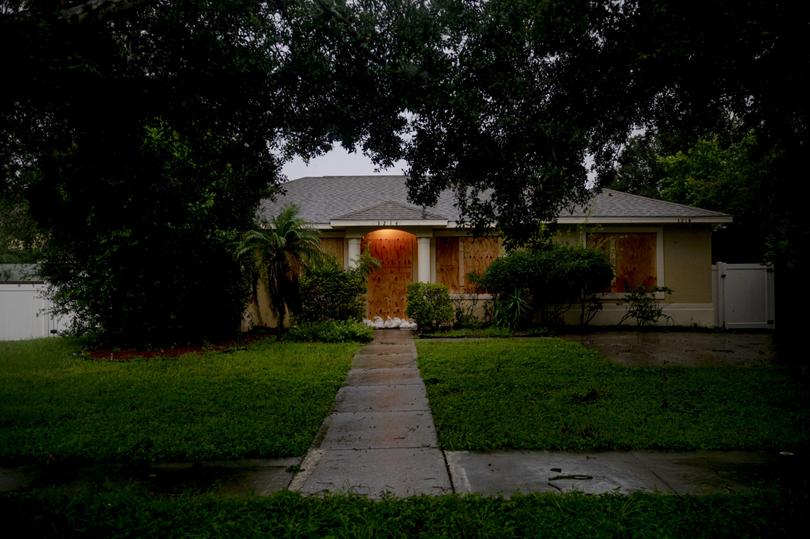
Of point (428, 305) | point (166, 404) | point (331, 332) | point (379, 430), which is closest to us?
point (379, 430)

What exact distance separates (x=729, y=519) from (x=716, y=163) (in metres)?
22.1

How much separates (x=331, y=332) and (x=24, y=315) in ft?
25.1

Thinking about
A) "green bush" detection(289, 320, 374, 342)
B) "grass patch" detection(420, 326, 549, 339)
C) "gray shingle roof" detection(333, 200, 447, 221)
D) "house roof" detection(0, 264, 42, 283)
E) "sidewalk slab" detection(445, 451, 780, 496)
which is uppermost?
"gray shingle roof" detection(333, 200, 447, 221)

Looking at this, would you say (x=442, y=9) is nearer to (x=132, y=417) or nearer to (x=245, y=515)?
(x=245, y=515)

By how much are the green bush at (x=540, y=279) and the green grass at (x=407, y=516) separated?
9.13 m

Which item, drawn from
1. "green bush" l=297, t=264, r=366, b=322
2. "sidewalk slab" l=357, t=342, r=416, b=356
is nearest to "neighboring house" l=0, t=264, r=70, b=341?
"green bush" l=297, t=264, r=366, b=322

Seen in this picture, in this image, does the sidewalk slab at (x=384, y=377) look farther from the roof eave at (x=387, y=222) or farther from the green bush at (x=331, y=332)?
the roof eave at (x=387, y=222)

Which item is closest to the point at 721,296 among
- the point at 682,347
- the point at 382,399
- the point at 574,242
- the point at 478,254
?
the point at 574,242

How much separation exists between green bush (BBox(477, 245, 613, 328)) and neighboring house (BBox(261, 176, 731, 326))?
137 cm

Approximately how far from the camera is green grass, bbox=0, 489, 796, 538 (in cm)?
304

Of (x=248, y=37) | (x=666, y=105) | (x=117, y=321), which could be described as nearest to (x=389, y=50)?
(x=248, y=37)

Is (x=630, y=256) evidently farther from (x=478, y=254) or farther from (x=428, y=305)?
(x=428, y=305)

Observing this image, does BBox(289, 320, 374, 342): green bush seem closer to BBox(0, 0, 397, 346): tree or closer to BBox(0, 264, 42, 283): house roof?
BBox(0, 0, 397, 346): tree

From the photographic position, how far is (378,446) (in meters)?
4.70
